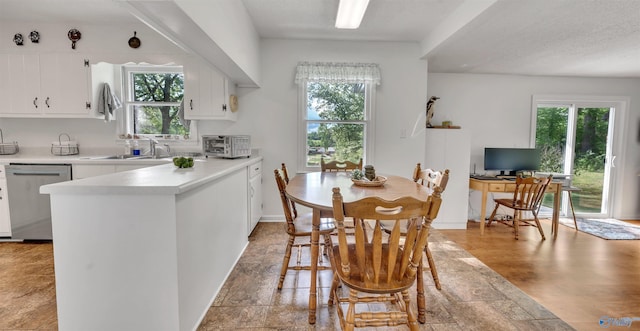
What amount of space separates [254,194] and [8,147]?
2905 millimetres

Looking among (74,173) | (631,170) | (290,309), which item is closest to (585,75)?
(631,170)

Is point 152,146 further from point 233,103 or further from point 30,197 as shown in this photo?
point 30,197

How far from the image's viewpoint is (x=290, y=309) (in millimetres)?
1843

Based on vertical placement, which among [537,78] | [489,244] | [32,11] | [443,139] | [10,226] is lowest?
[489,244]

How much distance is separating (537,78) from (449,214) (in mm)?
2592

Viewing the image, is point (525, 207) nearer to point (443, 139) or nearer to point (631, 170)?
point (443, 139)

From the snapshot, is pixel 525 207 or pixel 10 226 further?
pixel 525 207

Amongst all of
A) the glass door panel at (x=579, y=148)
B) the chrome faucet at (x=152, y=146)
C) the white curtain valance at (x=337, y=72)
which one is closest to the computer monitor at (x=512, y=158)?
the glass door panel at (x=579, y=148)

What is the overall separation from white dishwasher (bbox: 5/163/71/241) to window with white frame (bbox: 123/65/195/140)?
881 millimetres

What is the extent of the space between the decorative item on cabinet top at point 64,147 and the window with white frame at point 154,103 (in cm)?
58

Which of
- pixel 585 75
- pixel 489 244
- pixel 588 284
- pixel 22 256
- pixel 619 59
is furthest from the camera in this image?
pixel 585 75

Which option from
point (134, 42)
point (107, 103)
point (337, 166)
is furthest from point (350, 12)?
point (107, 103)

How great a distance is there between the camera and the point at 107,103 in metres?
3.26

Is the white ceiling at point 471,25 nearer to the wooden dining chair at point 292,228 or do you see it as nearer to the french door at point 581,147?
the french door at point 581,147
